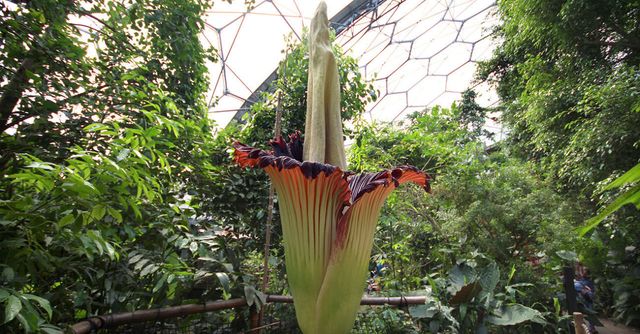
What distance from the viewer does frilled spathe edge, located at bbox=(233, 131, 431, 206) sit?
0.56m

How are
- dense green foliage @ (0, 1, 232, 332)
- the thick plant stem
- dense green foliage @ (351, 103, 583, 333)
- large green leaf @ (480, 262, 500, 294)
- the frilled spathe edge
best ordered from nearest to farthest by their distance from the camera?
the frilled spathe edge → the thick plant stem → dense green foliage @ (0, 1, 232, 332) → large green leaf @ (480, 262, 500, 294) → dense green foliage @ (351, 103, 583, 333)

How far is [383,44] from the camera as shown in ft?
40.8

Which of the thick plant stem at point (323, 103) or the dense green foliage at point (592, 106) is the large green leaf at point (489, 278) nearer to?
the dense green foliage at point (592, 106)

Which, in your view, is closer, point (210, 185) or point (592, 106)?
point (210, 185)

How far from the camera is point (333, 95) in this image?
70 cm

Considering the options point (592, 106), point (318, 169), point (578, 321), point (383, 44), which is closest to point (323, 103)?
point (318, 169)

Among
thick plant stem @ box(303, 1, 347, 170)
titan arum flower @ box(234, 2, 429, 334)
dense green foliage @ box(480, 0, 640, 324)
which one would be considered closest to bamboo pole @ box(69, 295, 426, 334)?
titan arum flower @ box(234, 2, 429, 334)

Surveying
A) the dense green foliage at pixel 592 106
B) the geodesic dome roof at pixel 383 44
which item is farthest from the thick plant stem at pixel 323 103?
the geodesic dome roof at pixel 383 44

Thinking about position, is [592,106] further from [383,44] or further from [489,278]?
[383,44]

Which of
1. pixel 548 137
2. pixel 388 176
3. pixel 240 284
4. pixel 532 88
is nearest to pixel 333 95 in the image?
pixel 388 176

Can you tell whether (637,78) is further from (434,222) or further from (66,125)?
(66,125)

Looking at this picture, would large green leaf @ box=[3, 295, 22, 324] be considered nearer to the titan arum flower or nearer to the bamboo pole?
the bamboo pole

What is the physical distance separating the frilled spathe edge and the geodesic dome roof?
5065 millimetres

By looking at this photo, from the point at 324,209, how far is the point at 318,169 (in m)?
0.10
